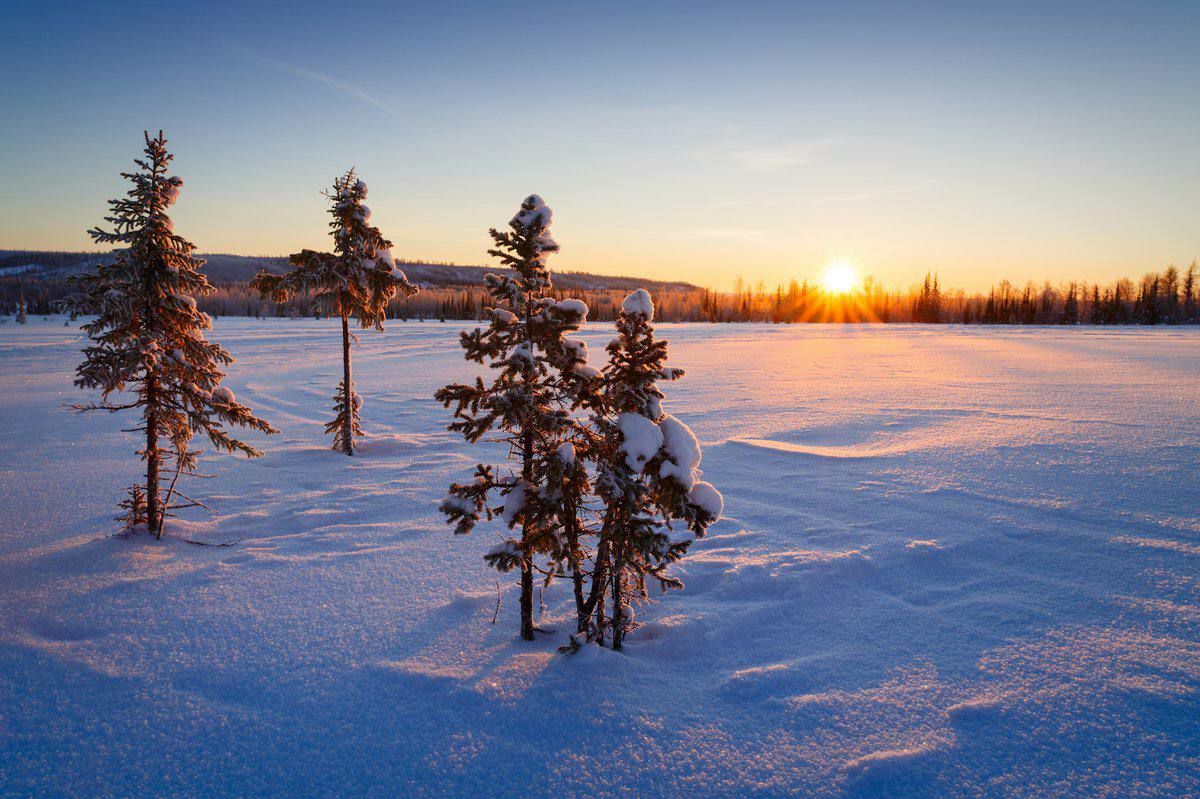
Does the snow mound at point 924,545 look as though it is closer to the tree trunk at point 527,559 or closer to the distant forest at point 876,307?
the tree trunk at point 527,559

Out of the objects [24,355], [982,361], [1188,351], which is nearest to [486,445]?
[982,361]

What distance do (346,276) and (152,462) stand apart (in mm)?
6164

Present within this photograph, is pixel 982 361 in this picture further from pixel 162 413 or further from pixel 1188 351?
pixel 162 413

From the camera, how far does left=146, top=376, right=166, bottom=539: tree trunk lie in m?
7.15

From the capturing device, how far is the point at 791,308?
379 feet

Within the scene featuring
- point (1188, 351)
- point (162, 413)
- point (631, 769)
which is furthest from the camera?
point (1188, 351)

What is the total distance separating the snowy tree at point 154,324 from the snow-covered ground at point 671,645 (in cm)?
168

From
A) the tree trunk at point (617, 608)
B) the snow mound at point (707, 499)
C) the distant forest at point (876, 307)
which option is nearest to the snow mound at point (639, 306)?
the snow mound at point (707, 499)

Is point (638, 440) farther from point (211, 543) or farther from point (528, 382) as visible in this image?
point (211, 543)

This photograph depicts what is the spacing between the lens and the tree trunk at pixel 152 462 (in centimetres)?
715

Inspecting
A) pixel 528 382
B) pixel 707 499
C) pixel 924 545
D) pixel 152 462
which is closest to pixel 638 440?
pixel 707 499

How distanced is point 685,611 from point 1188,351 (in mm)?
40164

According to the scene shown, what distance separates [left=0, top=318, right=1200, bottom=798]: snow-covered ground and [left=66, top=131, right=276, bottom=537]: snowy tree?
66.2 inches

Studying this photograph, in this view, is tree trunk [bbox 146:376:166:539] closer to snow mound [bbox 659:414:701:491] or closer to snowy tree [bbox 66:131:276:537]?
snowy tree [bbox 66:131:276:537]
